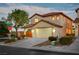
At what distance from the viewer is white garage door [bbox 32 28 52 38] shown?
498cm

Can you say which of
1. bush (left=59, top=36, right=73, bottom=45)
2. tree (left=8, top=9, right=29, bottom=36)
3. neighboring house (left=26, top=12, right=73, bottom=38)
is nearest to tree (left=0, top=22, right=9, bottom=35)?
tree (left=8, top=9, right=29, bottom=36)

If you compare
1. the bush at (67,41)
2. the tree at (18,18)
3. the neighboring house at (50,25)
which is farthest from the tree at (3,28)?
the bush at (67,41)

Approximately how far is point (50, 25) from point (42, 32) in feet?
0.59

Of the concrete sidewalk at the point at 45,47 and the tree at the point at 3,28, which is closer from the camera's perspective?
the concrete sidewalk at the point at 45,47

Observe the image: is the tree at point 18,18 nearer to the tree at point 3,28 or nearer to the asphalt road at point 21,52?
the tree at point 3,28

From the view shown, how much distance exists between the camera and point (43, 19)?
5.00 metres

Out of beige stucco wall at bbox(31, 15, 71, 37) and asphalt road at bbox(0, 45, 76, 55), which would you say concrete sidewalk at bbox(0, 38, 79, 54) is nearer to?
asphalt road at bbox(0, 45, 76, 55)

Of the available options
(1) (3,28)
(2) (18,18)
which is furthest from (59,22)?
(1) (3,28)

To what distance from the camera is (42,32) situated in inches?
198

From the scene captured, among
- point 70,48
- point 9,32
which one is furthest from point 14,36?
point 70,48

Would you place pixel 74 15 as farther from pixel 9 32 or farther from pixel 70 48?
pixel 9 32

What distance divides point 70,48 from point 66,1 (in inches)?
31.0

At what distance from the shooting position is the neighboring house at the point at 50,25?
4941 mm

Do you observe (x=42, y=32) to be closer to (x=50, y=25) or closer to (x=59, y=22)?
(x=50, y=25)
